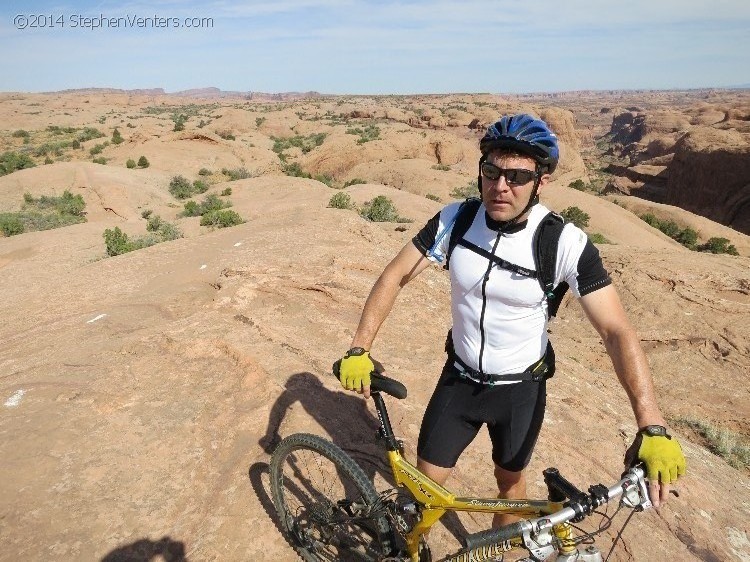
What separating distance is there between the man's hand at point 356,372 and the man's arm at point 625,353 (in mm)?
1110

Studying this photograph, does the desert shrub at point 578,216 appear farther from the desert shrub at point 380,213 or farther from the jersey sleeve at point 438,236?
the jersey sleeve at point 438,236

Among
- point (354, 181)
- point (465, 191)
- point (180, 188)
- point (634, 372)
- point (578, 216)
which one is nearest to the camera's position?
point (634, 372)

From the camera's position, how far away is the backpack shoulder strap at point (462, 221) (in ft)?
7.94

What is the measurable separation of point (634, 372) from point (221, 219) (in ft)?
47.7

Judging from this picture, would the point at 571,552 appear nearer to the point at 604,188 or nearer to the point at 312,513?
the point at 312,513

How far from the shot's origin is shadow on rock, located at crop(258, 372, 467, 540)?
3299 millimetres

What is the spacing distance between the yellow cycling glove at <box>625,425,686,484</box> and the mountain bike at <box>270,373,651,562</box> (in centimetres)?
5

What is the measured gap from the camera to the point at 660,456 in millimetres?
1664

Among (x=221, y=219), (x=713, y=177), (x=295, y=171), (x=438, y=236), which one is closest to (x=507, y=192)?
(x=438, y=236)

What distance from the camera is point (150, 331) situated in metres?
4.84

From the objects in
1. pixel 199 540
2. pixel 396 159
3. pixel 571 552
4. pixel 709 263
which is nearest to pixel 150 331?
pixel 199 540

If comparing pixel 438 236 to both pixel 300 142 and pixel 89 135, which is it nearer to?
pixel 300 142

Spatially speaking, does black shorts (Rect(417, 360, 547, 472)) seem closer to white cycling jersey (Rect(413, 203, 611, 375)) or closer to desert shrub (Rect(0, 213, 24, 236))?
white cycling jersey (Rect(413, 203, 611, 375))

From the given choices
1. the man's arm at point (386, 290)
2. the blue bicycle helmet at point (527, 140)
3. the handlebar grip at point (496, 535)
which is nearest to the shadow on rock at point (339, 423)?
the man's arm at point (386, 290)
